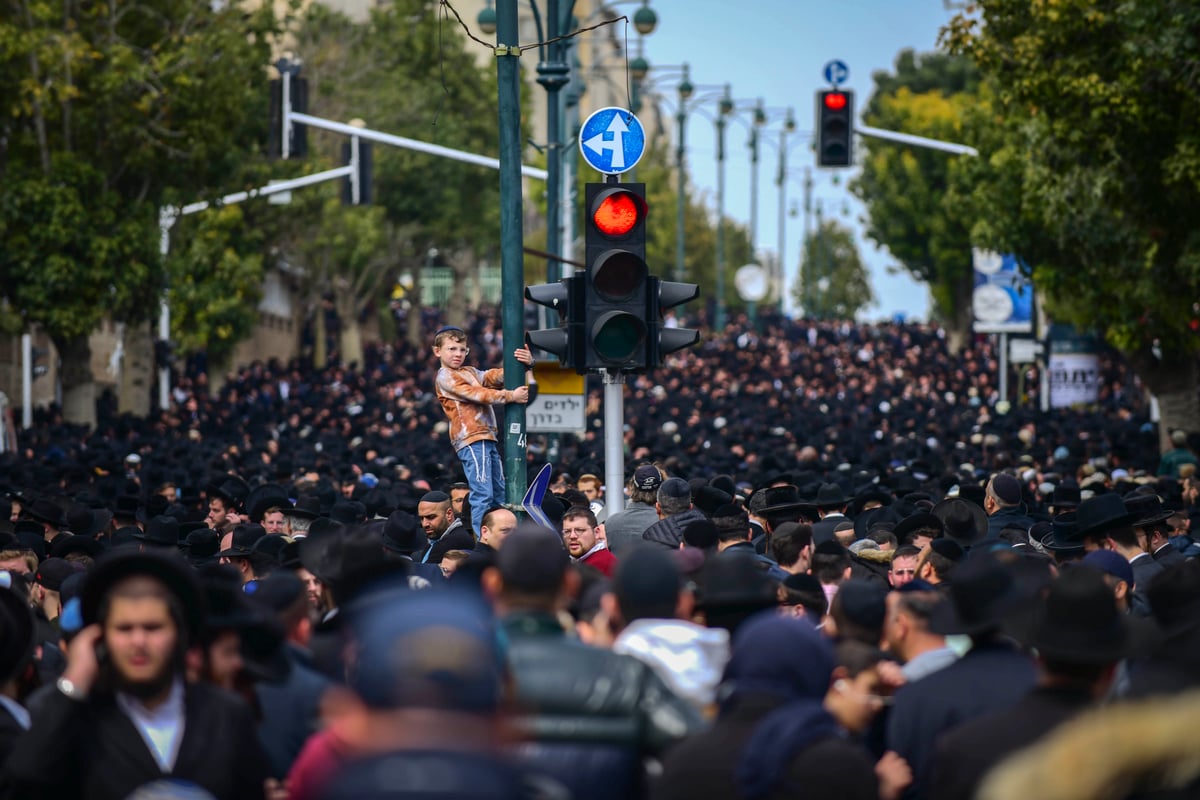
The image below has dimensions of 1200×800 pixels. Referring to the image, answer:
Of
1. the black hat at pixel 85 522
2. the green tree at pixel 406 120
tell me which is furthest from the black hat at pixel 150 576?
the green tree at pixel 406 120

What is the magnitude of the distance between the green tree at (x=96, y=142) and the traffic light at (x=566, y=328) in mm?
20521

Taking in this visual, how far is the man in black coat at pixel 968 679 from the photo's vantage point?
6.41 meters

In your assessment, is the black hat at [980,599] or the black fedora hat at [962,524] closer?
the black hat at [980,599]

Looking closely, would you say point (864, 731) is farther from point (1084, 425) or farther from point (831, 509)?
point (1084, 425)

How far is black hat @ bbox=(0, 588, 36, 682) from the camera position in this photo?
6863mm

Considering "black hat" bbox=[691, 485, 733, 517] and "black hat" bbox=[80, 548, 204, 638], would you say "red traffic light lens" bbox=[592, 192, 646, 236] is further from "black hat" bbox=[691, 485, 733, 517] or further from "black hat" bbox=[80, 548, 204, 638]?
"black hat" bbox=[80, 548, 204, 638]

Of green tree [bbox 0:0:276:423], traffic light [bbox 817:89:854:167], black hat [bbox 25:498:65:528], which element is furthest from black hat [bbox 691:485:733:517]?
green tree [bbox 0:0:276:423]

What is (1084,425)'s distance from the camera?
3250 centimetres

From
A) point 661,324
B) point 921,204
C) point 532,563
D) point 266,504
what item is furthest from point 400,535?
point 921,204

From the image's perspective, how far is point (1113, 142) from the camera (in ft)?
78.4

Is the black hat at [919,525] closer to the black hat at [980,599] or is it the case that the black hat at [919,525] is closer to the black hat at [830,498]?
the black hat at [830,498]

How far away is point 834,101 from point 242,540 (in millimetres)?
15736

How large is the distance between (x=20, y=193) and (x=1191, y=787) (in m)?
29.9

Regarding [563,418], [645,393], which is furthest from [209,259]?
[563,418]
